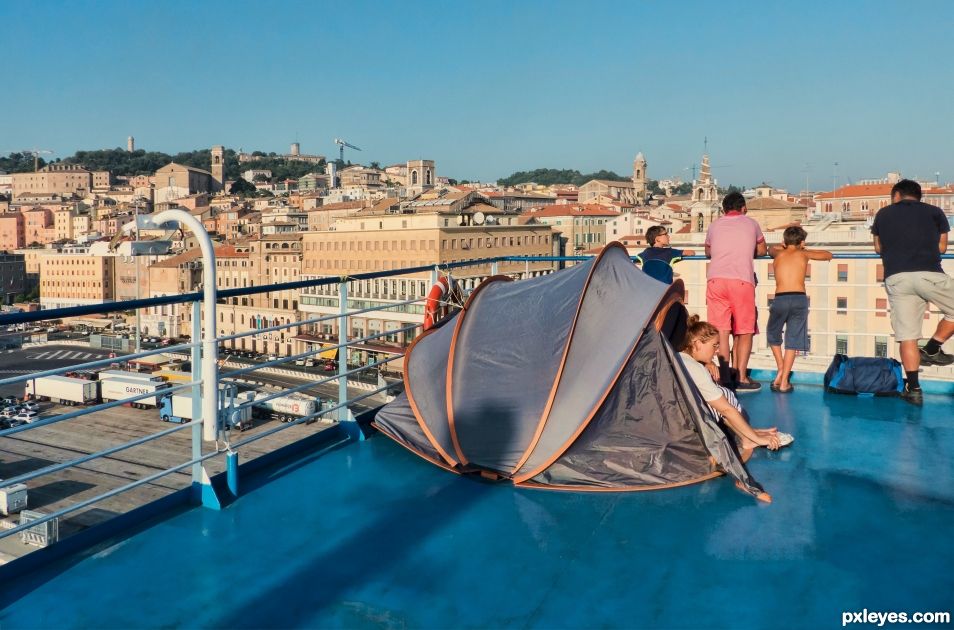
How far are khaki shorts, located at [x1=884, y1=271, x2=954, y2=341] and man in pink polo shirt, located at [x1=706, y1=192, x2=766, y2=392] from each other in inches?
27.4

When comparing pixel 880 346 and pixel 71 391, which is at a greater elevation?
pixel 880 346

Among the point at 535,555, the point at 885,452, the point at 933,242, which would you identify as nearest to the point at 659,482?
the point at 535,555

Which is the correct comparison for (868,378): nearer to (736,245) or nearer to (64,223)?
(736,245)

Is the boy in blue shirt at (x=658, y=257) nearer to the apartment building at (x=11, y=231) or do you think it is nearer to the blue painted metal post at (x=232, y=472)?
the blue painted metal post at (x=232, y=472)

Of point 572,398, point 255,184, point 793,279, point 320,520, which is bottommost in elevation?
point 320,520

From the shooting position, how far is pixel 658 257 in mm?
4539

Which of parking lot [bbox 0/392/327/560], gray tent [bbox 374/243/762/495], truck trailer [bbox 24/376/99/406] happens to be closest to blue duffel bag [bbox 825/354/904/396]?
gray tent [bbox 374/243/762/495]

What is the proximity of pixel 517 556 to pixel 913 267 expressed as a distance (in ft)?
9.22

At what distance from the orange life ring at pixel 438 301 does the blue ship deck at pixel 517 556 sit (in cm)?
106

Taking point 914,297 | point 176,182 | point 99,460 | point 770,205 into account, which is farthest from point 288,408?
point 176,182

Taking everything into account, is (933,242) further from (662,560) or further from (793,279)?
(662,560)

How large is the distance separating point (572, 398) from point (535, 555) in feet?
2.49

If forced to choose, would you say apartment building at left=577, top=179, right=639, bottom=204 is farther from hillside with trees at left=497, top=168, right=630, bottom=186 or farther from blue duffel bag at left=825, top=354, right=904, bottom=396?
blue duffel bag at left=825, top=354, right=904, bottom=396

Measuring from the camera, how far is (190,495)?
2805 millimetres
